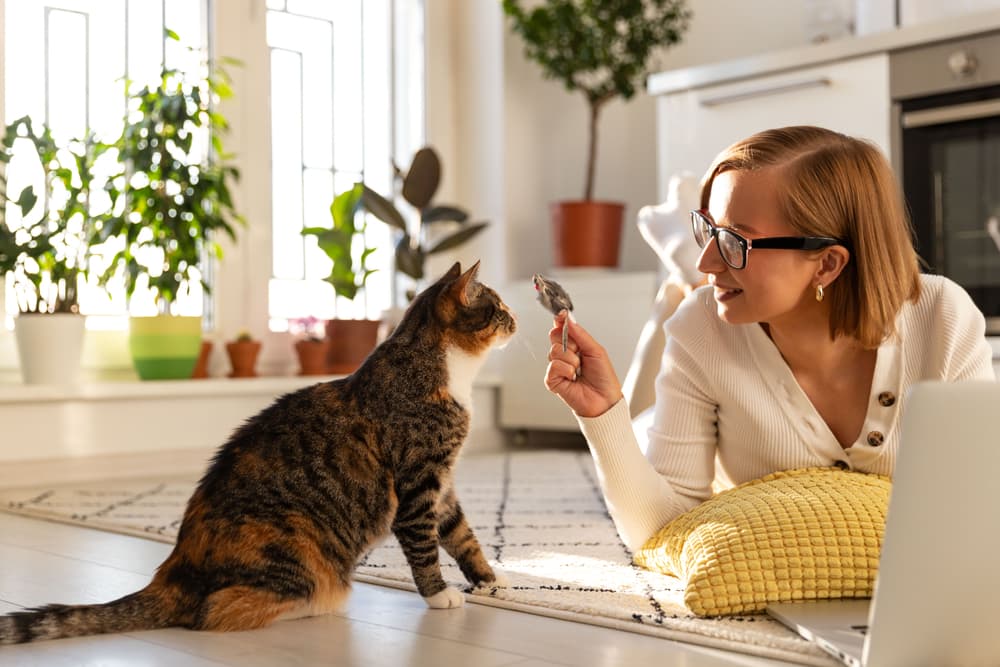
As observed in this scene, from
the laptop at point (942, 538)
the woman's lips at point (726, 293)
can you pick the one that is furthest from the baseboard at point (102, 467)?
the laptop at point (942, 538)

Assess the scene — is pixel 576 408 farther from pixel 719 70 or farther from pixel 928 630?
pixel 719 70

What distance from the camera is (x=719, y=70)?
3.93 metres

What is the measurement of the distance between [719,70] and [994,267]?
117 cm

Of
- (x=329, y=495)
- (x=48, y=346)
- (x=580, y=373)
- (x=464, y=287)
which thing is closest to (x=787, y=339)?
(x=580, y=373)

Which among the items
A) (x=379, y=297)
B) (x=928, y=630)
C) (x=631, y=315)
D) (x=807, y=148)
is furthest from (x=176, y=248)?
(x=928, y=630)

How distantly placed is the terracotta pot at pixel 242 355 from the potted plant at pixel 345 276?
0.32 m

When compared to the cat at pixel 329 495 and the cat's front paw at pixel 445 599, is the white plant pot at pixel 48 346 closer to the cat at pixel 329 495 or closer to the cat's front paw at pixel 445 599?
the cat at pixel 329 495

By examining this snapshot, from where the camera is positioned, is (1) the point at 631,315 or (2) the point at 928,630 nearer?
(2) the point at 928,630

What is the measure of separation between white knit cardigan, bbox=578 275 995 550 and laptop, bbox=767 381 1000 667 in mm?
513

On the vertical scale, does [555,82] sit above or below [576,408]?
above

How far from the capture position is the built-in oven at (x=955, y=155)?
10.7 feet

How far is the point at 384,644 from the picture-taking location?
1.57m

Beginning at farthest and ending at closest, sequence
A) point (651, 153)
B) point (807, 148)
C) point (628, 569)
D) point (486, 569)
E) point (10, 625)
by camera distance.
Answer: point (651, 153) < point (628, 569) < point (486, 569) < point (807, 148) < point (10, 625)

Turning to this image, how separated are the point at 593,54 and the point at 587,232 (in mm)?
707
